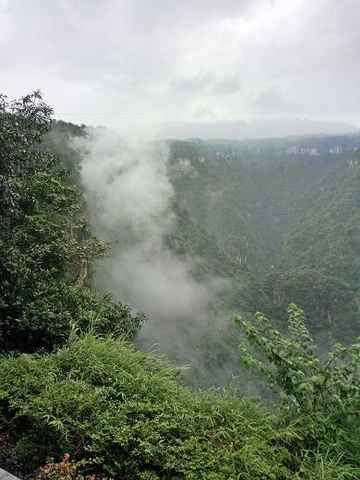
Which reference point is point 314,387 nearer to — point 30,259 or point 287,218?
point 30,259

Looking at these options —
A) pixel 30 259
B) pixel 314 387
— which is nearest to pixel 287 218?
pixel 30 259

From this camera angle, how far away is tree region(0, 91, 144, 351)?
541 cm

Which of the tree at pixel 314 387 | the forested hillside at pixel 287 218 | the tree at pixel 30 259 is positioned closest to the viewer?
the tree at pixel 314 387

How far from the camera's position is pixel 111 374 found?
13.2 feet

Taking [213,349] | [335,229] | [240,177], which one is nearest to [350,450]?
[213,349]

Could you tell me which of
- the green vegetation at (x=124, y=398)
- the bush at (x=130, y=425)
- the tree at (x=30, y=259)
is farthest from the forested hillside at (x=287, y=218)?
the bush at (x=130, y=425)

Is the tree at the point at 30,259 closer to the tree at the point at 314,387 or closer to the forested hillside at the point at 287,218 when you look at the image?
the tree at the point at 314,387

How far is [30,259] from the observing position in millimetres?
7133

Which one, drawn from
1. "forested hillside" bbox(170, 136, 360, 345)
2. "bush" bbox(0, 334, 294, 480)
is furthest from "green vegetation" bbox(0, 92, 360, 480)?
"forested hillside" bbox(170, 136, 360, 345)

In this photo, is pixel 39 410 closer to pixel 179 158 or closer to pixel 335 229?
pixel 335 229

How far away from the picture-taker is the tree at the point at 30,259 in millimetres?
5406

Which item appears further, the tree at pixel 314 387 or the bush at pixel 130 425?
the tree at pixel 314 387

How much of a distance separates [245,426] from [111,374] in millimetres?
1410

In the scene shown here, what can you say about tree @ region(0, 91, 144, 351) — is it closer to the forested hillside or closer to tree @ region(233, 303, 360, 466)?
tree @ region(233, 303, 360, 466)
